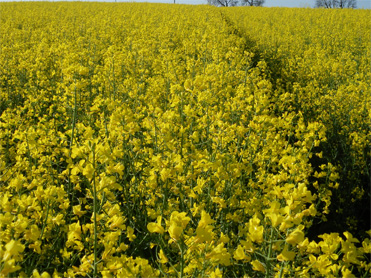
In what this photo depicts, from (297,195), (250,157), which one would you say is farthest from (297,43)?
(297,195)

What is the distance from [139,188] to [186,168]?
1.14 feet

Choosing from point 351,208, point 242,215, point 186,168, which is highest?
point 186,168

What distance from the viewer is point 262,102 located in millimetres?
2805

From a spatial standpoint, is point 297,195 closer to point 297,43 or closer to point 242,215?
point 242,215

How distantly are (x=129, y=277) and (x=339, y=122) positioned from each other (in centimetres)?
376

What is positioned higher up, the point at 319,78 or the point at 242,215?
the point at 319,78

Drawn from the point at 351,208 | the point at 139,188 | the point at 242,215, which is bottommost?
the point at 351,208

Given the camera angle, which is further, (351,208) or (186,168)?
(351,208)

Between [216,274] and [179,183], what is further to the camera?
[179,183]

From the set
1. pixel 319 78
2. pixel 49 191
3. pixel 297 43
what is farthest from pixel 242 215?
pixel 297 43

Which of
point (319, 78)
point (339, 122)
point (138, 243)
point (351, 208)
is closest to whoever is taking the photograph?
point (138, 243)

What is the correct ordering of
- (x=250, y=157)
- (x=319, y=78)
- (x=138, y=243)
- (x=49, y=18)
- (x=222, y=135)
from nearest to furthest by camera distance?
(x=138, y=243)
(x=222, y=135)
(x=250, y=157)
(x=319, y=78)
(x=49, y=18)

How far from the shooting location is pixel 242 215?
7.35ft

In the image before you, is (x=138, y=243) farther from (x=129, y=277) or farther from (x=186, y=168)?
(x=129, y=277)
